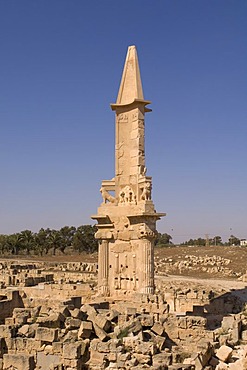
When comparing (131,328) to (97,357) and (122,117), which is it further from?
(122,117)

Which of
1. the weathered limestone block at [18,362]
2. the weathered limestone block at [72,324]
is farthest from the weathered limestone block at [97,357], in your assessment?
the weathered limestone block at [72,324]

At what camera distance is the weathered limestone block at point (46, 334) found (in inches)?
360

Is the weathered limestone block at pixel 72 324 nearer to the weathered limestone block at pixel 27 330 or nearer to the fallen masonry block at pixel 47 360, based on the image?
the weathered limestone block at pixel 27 330

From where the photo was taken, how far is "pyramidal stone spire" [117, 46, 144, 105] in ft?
54.3

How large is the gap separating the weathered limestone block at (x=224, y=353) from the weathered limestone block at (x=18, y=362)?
347 cm

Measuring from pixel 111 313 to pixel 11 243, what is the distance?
65.0 meters

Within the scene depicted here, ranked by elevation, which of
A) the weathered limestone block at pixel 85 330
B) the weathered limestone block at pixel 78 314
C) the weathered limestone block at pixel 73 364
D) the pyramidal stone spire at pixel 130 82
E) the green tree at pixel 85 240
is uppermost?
the pyramidal stone spire at pixel 130 82

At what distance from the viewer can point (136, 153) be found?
53.4ft

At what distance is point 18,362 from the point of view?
335 inches

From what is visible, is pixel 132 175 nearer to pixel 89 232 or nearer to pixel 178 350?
pixel 178 350

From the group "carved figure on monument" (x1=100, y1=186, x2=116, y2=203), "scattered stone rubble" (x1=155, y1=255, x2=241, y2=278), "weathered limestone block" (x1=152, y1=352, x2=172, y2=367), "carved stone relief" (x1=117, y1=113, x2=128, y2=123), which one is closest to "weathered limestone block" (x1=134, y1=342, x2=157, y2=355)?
"weathered limestone block" (x1=152, y1=352, x2=172, y2=367)

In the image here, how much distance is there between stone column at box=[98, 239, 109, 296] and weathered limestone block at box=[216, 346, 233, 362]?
729 centimetres

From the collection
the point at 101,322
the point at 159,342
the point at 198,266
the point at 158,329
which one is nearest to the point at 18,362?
the point at 101,322

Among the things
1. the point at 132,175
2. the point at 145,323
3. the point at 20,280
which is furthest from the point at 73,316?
the point at 20,280
